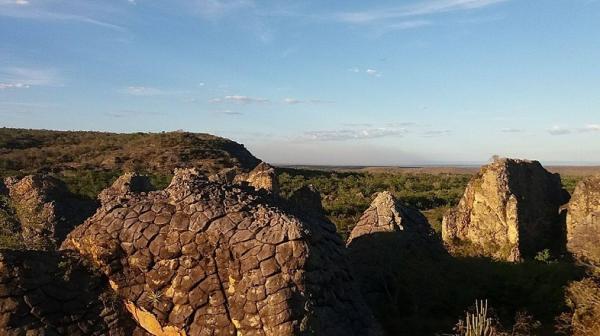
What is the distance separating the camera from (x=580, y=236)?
13758 mm

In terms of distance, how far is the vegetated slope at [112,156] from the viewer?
45.2 metres

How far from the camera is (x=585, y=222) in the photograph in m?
13.7

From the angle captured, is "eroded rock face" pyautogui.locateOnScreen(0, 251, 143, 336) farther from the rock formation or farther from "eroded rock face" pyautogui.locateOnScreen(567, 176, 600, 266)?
"eroded rock face" pyautogui.locateOnScreen(567, 176, 600, 266)

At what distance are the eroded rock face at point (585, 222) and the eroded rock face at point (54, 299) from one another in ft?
32.7

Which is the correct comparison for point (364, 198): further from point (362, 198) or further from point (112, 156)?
point (112, 156)

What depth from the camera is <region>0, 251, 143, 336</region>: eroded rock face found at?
6.66m

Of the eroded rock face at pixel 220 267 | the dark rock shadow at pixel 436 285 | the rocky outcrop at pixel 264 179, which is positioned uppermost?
the rocky outcrop at pixel 264 179

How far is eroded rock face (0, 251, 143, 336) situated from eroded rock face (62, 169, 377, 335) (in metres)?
0.21

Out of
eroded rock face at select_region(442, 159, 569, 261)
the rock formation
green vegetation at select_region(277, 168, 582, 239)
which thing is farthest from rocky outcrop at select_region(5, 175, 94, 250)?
eroded rock face at select_region(442, 159, 569, 261)

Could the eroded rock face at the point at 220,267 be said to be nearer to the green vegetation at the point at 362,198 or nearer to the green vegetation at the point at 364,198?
the green vegetation at the point at 364,198

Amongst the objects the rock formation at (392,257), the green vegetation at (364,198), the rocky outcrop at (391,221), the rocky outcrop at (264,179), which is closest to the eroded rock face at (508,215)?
the rocky outcrop at (391,221)

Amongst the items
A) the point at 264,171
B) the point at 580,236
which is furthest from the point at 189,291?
the point at 580,236

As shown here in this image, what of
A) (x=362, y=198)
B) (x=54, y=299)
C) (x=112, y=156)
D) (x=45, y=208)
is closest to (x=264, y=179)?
(x=45, y=208)

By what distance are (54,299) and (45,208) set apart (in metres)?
6.64
